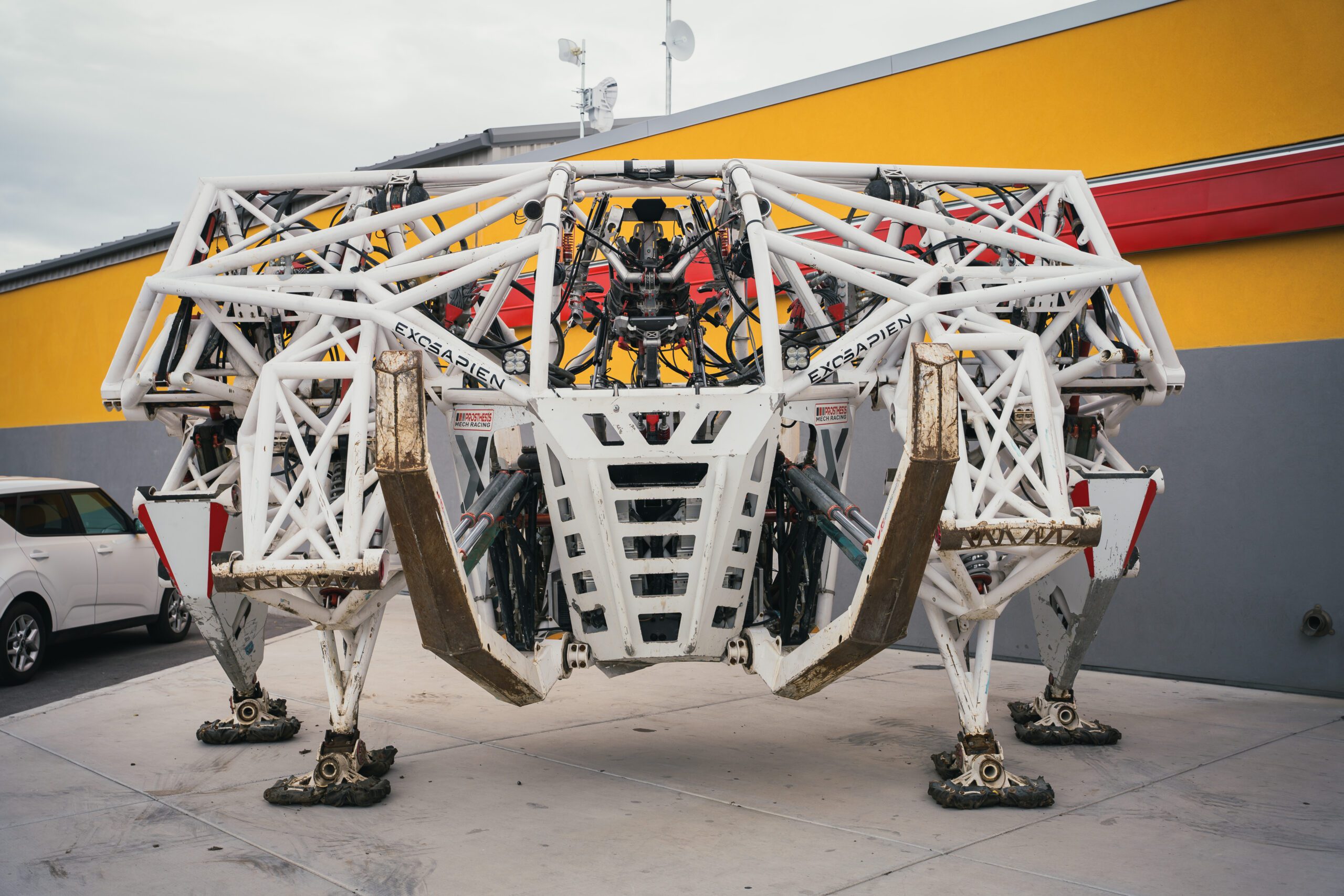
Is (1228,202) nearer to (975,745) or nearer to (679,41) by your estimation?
(975,745)

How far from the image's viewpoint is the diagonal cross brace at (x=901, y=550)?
4836 mm

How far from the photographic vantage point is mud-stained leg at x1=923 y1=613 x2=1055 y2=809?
6.29 meters

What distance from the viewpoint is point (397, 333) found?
607 cm

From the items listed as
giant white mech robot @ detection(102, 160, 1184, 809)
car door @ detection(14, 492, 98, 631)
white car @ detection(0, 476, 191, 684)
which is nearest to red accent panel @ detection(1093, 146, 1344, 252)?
giant white mech robot @ detection(102, 160, 1184, 809)

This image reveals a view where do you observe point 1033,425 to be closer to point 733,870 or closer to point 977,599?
point 977,599

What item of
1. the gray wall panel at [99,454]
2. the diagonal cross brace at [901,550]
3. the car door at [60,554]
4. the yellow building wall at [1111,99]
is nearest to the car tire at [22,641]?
the car door at [60,554]

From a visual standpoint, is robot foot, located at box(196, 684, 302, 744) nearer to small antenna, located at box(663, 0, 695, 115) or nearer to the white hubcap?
the white hubcap

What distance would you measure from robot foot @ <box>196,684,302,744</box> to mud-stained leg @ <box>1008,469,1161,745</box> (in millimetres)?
5550

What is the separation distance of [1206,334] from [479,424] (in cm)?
690

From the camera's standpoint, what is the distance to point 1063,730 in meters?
7.91

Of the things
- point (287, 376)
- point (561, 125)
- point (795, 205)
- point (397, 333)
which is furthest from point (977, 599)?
point (561, 125)

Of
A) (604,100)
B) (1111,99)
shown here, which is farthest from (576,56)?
(1111,99)

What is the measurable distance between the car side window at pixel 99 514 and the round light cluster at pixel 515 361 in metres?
7.22

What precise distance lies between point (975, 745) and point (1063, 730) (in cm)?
187
